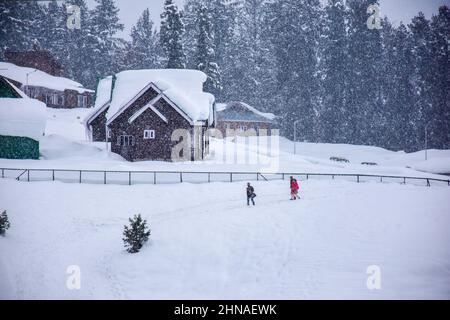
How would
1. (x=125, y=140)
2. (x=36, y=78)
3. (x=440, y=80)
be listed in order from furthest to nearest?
1. (x=440, y=80)
2. (x=36, y=78)
3. (x=125, y=140)

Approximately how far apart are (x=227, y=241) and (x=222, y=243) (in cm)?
30

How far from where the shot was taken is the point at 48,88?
2329 inches

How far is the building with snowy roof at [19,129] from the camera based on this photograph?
31.3 meters

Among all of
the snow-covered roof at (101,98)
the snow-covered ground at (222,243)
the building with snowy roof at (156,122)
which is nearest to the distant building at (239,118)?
the snow-covered roof at (101,98)

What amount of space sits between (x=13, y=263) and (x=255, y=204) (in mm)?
12214

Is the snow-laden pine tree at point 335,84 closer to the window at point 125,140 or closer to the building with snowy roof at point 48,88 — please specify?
the building with snowy roof at point 48,88

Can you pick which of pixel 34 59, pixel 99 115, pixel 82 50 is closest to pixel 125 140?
pixel 99 115

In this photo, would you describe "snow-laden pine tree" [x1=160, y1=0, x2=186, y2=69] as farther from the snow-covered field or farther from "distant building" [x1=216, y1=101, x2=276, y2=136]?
the snow-covered field

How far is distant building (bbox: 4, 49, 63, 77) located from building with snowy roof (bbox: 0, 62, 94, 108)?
101cm

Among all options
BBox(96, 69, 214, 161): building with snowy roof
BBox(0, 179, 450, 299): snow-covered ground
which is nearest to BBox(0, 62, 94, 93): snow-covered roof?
BBox(96, 69, 214, 161): building with snowy roof

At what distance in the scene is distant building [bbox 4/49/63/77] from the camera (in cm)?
6134

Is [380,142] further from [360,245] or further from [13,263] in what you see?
[13,263]

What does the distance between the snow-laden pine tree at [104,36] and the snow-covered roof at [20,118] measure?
42408mm

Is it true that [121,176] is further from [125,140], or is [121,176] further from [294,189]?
[294,189]
